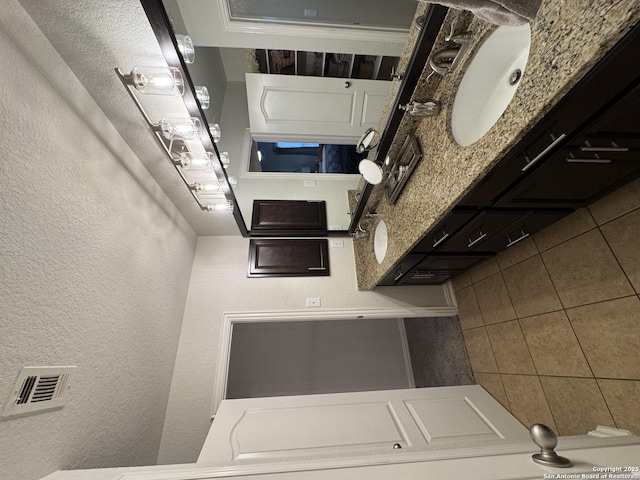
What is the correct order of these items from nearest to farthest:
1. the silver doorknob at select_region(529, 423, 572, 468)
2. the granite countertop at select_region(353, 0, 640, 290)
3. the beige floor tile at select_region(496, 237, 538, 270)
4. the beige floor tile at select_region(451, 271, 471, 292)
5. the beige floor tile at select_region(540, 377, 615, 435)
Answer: the granite countertop at select_region(353, 0, 640, 290)
the silver doorknob at select_region(529, 423, 572, 468)
the beige floor tile at select_region(540, 377, 615, 435)
the beige floor tile at select_region(496, 237, 538, 270)
the beige floor tile at select_region(451, 271, 471, 292)

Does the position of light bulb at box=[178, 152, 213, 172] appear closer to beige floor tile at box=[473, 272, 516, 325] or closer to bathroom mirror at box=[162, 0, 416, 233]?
bathroom mirror at box=[162, 0, 416, 233]

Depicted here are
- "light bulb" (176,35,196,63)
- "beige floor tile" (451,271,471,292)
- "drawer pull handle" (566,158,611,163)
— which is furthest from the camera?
"beige floor tile" (451,271,471,292)

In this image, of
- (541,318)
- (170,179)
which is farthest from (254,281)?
(541,318)

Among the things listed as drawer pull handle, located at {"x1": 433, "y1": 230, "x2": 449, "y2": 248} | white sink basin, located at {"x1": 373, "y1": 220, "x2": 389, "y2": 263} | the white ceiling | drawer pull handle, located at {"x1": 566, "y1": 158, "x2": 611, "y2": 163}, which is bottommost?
drawer pull handle, located at {"x1": 433, "y1": 230, "x2": 449, "y2": 248}

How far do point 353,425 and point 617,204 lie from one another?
5.62ft

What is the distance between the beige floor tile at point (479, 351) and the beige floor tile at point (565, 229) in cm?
81

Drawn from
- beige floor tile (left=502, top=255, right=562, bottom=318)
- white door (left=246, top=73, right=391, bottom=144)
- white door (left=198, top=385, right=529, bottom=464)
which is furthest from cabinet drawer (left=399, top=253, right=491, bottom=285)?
white door (left=246, top=73, right=391, bottom=144)

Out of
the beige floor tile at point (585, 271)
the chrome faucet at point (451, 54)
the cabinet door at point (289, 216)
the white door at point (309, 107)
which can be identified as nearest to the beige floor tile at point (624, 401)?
the beige floor tile at point (585, 271)

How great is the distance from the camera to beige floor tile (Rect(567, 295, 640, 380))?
40.1 inches

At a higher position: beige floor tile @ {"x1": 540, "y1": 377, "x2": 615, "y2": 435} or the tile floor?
the tile floor

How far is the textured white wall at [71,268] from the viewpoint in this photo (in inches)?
28.8

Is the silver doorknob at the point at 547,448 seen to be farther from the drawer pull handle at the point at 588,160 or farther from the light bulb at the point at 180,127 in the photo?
the light bulb at the point at 180,127

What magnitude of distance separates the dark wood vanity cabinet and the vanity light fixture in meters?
1.21

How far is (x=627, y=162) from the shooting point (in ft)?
2.76
